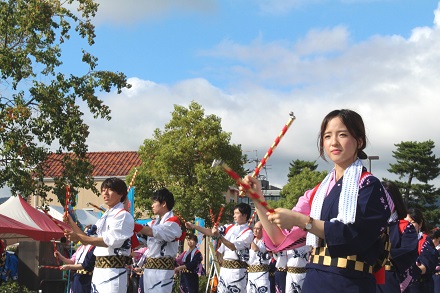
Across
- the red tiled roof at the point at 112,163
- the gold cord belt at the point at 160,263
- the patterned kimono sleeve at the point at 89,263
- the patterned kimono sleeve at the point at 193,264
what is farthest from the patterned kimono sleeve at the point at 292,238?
the red tiled roof at the point at 112,163

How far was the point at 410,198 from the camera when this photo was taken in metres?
53.1

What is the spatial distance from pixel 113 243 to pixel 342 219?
4.14 m

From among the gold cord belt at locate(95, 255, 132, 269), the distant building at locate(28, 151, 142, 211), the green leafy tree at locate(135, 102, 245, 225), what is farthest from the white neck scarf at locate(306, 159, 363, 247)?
the distant building at locate(28, 151, 142, 211)

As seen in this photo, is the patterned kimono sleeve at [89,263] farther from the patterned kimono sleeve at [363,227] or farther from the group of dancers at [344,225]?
the patterned kimono sleeve at [363,227]

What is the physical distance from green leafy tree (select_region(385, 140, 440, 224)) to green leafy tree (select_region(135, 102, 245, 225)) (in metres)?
23.7

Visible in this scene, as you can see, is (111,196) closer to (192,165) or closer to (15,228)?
(15,228)

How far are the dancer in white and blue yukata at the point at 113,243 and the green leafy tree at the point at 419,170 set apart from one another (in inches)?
1820

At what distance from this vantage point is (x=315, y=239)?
419cm

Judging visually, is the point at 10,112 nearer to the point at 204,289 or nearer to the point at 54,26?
the point at 54,26

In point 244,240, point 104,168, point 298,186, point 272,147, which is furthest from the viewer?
point 298,186

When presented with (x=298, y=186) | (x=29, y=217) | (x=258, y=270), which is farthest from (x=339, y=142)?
(x=298, y=186)

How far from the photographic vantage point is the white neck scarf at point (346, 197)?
400 cm

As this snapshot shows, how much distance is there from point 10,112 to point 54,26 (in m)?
2.41

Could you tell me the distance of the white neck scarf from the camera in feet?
13.1
